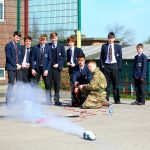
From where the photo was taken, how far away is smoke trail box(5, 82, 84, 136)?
1007cm

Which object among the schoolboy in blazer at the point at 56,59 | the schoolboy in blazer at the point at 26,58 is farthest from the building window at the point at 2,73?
the schoolboy in blazer at the point at 56,59

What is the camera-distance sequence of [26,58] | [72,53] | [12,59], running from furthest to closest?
[72,53] → [26,58] → [12,59]

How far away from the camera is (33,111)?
11.9 metres

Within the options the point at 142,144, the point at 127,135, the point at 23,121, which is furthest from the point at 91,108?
the point at 142,144

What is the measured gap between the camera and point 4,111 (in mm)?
12719

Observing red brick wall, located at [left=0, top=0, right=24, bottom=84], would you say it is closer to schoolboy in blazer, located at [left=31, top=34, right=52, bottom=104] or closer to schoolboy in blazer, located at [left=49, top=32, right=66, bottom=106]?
schoolboy in blazer, located at [left=49, top=32, right=66, bottom=106]

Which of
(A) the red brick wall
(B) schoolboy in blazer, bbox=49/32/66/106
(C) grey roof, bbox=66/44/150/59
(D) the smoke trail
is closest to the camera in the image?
(D) the smoke trail

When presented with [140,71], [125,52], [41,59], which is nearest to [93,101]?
[41,59]

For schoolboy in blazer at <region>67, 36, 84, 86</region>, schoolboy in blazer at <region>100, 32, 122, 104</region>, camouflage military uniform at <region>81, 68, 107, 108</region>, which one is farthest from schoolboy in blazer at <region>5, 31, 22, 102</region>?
schoolboy in blazer at <region>100, 32, 122, 104</region>

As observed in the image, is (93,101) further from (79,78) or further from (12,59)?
(12,59)

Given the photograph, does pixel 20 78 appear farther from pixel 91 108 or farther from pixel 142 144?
pixel 142 144

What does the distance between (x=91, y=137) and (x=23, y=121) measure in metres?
2.76

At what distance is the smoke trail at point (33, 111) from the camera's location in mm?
10068

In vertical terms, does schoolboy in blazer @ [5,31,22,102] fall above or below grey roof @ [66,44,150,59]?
above
